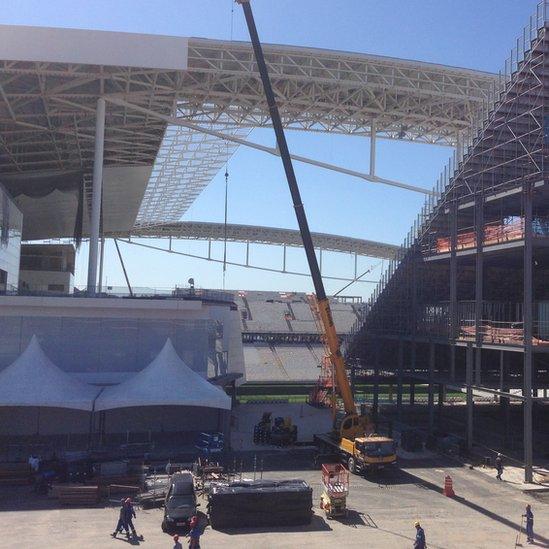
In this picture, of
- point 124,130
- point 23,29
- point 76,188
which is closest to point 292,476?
point 23,29

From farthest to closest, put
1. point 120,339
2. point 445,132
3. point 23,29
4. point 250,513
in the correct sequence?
point 445,132, point 120,339, point 23,29, point 250,513

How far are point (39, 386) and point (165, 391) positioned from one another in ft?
14.5

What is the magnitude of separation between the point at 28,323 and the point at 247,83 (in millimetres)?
15672

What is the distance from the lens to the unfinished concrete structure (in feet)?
75.7

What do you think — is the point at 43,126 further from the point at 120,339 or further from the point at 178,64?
the point at 120,339

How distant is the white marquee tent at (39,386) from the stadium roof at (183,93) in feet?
37.9

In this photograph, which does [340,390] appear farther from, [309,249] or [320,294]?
[309,249]

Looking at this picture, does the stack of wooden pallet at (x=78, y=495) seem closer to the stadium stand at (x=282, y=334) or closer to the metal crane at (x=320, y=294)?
the metal crane at (x=320, y=294)

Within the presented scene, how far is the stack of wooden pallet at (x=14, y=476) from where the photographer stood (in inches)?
781

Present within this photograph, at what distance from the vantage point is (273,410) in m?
37.1

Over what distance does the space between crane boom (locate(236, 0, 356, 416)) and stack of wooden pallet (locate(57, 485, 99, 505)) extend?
32.8 ft

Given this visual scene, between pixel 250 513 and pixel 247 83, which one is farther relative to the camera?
pixel 247 83

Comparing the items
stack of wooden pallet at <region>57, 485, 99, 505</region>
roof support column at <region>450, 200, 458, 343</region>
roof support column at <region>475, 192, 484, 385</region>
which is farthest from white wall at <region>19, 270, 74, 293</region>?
stack of wooden pallet at <region>57, 485, 99, 505</region>

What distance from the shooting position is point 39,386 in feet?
75.8
